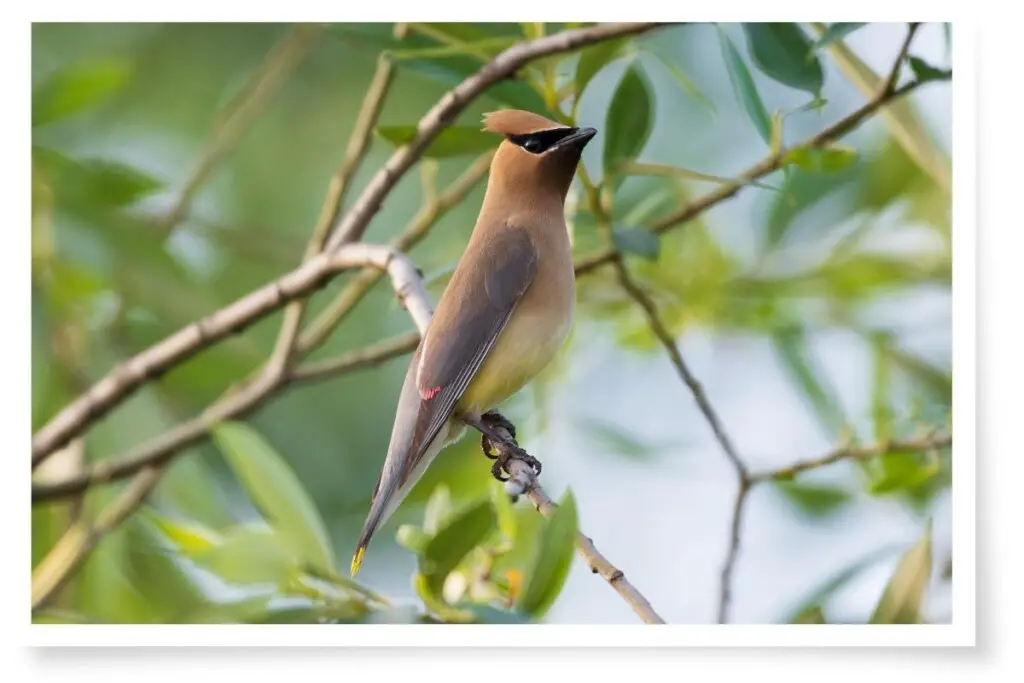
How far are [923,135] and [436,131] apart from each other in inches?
32.1

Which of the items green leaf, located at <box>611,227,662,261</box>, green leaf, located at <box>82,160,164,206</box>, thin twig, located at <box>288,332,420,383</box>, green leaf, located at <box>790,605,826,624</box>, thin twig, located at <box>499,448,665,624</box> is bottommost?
thin twig, located at <box>499,448,665,624</box>

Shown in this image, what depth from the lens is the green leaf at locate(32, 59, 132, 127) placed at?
2.53 m

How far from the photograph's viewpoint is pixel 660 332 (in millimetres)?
2393

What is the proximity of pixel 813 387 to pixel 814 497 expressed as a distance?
0.64 ft

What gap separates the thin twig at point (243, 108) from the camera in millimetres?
2746

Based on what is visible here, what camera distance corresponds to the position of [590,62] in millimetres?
2383

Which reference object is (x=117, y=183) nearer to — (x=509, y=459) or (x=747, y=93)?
(x=509, y=459)

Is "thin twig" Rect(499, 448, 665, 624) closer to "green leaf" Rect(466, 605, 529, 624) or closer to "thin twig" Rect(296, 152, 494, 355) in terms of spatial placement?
"green leaf" Rect(466, 605, 529, 624)

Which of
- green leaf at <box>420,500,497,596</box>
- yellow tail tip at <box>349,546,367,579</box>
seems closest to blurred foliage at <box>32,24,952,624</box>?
green leaf at <box>420,500,497,596</box>

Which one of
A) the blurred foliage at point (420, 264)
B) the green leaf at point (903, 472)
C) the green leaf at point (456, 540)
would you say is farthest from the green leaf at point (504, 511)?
the green leaf at point (903, 472)

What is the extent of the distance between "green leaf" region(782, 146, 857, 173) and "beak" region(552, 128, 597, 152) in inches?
12.4

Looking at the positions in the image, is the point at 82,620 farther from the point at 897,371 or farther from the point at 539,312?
the point at 897,371

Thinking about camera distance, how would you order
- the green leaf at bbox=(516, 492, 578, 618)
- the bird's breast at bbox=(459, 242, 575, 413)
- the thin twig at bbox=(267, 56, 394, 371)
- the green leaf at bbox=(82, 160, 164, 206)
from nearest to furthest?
the green leaf at bbox=(516, 492, 578, 618), the bird's breast at bbox=(459, 242, 575, 413), the thin twig at bbox=(267, 56, 394, 371), the green leaf at bbox=(82, 160, 164, 206)
